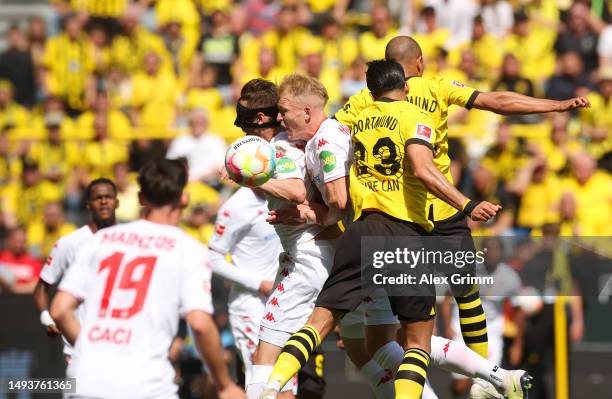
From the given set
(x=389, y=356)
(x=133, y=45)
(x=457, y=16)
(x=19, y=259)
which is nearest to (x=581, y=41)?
(x=457, y=16)

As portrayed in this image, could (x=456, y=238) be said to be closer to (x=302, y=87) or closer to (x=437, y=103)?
(x=437, y=103)

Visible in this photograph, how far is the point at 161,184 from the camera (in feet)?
22.2

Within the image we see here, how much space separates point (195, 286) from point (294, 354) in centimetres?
151

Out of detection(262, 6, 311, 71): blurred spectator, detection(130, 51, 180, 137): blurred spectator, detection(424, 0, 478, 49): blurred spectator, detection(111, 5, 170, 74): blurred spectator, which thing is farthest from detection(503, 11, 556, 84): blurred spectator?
detection(111, 5, 170, 74): blurred spectator

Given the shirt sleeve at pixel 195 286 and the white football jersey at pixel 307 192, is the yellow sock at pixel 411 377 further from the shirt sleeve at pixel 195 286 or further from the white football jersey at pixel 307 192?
the shirt sleeve at pixel 195 286

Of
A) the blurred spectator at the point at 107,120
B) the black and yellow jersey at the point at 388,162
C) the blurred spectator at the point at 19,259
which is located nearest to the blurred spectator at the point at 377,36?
the blurred spectator at the point at 107,120

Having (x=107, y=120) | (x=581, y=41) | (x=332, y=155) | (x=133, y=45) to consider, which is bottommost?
(x=332, y=155)

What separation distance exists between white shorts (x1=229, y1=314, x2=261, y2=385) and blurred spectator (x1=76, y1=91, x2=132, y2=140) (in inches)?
287

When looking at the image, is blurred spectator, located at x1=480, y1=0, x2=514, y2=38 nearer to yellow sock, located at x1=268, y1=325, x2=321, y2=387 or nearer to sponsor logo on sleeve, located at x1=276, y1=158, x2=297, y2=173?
sponsor logo on sleeve, located at x1=276, y1=158, x2=297, y2=173

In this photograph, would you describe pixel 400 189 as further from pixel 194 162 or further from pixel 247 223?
pixel 194 162

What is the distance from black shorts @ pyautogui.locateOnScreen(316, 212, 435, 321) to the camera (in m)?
8.21

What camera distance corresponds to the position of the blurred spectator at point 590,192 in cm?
1535

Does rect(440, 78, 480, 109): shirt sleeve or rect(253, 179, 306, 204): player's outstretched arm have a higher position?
rect(440, 78, 480, 109): shirt sleeve

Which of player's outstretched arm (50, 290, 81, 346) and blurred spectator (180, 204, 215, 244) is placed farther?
blurred spectator (180, 204, 215, 244)
